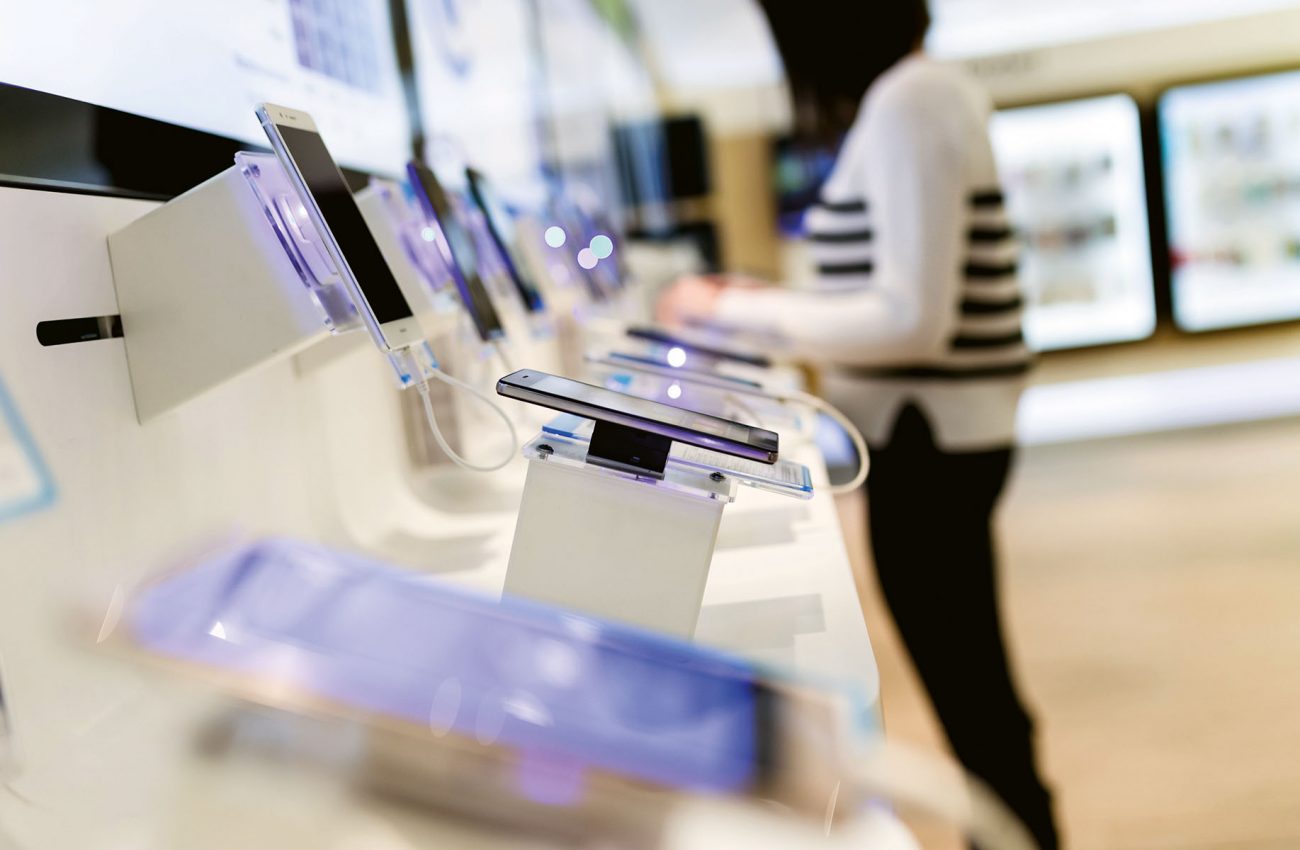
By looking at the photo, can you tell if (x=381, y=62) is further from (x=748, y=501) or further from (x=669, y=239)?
(x=669, y=239)

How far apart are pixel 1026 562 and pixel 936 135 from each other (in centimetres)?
274

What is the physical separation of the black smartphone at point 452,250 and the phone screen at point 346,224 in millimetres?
269

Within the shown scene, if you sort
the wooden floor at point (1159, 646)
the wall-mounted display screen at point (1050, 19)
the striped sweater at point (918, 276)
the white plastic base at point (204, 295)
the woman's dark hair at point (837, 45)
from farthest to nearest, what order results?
the wall-mounted display screen at point (1050, 19)
the wooden floor at point (1159, 646)
the woman's dark hair at point (837, 45)
the striped sweater at point (918, 276)
the white plastic base at point (204, 295)

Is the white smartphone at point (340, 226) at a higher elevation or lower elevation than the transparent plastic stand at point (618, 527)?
higher

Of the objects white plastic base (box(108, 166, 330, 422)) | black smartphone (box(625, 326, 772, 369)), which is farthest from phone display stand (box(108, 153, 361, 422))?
black smartphone (box(625, 326, 772, 369))

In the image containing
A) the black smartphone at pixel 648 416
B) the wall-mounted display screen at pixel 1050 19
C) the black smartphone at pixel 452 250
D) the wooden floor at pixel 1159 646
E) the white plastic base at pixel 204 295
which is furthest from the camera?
the wall-mounted display screen at pixel 1050 19

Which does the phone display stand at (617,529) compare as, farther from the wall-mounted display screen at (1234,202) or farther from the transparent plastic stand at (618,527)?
the wall-mounted display screen at (1234,202)

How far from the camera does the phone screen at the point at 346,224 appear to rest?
0.74 metres

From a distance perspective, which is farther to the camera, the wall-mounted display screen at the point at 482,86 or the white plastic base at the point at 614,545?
the wall-mounted display screen at the point at 482,86

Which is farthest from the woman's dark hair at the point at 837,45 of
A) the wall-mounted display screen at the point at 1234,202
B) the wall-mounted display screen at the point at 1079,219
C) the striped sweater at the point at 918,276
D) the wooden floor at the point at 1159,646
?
the wall-mounted display screen at the point at 1234,202

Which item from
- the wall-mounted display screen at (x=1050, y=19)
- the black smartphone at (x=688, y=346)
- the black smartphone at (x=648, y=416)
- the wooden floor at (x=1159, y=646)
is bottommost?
the wooden floor at (x=1159, y=646)

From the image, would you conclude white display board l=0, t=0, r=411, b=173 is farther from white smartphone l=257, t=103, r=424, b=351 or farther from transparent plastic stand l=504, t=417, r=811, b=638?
transparent plastic stand l=504, t=417, r=811, b=638

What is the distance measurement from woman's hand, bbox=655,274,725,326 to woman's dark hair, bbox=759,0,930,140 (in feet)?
1.17

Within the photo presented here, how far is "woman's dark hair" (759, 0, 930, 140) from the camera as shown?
1578 mm
